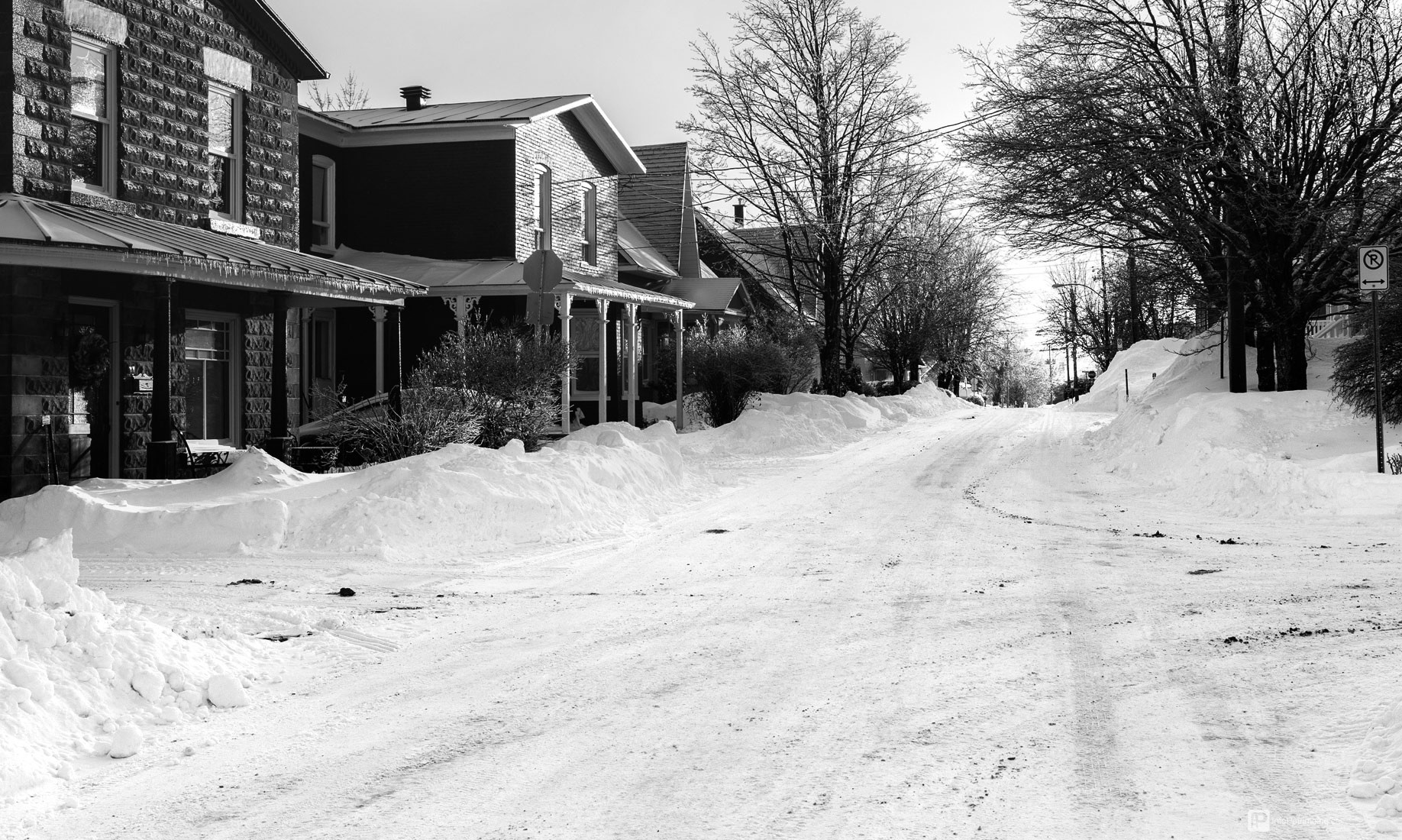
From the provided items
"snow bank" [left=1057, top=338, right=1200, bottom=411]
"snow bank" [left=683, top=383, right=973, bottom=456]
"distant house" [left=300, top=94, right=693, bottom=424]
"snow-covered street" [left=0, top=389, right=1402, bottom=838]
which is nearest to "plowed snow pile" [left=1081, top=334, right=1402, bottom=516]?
"snow-covered street" [left=0, top=389, right=1402, bottom=838]

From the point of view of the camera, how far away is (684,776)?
4.76 meters

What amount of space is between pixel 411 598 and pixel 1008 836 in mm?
5625

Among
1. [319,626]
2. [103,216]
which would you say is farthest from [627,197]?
[319,626]

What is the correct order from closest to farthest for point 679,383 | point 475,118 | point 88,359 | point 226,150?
point 88,359
point 226,150
point 475,118
point 679,383

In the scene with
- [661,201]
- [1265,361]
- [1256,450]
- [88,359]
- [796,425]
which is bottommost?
[1256,450]

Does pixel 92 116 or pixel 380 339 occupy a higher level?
pixel 92 116

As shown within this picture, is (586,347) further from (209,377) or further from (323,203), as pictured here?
(209,377)

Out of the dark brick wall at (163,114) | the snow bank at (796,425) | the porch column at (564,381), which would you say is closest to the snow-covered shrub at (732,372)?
the snow bank at (796,425)

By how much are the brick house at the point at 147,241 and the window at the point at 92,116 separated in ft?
0.07

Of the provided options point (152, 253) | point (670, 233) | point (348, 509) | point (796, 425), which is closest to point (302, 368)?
point (152, 253)

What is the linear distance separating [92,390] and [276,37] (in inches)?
264

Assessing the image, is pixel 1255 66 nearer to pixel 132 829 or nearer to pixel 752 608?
pixel 752 608

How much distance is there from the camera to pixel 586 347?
96.2 feet

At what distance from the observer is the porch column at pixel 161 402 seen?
1345 cm
